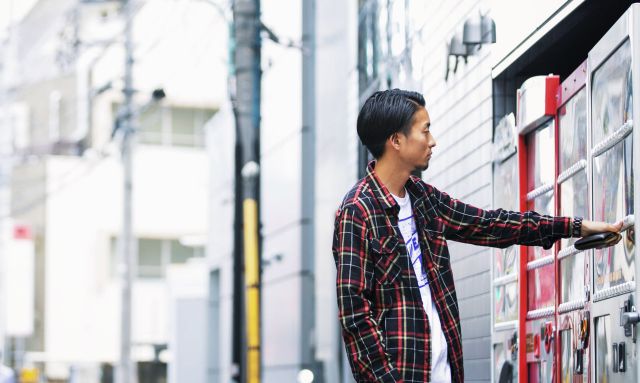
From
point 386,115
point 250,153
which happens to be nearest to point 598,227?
point 386,115

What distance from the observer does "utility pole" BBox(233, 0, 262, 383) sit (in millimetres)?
14914

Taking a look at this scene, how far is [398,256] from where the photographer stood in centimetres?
439

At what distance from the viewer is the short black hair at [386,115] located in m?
4.48

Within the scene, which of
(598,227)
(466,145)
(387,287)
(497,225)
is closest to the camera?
(387,287)

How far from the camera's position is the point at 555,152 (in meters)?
6.12

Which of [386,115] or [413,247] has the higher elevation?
[386,115]

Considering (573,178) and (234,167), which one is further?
(234,167)

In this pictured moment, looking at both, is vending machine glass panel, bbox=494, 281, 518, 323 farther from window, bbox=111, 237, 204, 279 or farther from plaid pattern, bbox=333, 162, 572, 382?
window, bbox=111, 237, 204, 279

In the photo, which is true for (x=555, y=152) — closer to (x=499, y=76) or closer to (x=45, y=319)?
(x=499, y=76)

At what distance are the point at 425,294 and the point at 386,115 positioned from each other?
2.09 ft

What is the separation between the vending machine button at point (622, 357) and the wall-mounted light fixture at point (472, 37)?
3.50 metres

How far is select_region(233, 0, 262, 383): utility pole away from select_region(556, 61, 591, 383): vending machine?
29.6 ft

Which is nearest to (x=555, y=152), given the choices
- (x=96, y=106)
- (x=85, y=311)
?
(x=85, y=311)

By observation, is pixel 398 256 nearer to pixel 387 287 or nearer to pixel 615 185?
pixel 387 287
